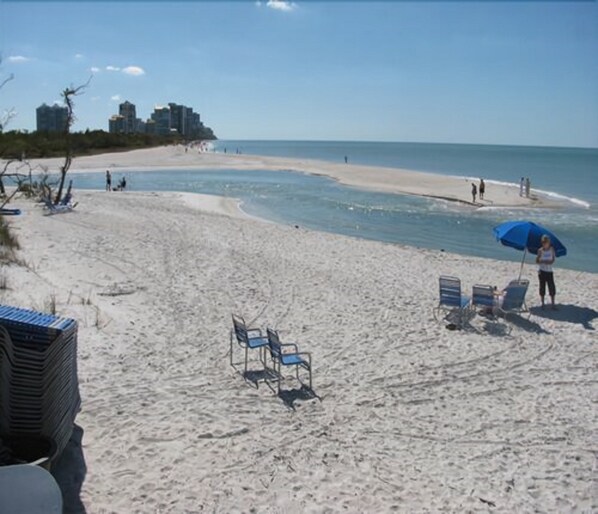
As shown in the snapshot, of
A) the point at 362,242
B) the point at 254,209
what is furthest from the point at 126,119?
the point at 362,242

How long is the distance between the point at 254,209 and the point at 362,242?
11.7 m

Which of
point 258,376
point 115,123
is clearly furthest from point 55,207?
point 115,123

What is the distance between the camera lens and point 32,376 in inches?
186

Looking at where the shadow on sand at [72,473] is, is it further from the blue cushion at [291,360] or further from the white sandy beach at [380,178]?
the white sandy beach at [380,178]

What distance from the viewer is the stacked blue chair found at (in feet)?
15.4

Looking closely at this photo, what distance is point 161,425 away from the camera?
597 centimetres

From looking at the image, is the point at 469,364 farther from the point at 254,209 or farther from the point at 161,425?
the point at 254,209

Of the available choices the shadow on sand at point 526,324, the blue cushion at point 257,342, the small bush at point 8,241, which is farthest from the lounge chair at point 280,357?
the small bush at point 8,241

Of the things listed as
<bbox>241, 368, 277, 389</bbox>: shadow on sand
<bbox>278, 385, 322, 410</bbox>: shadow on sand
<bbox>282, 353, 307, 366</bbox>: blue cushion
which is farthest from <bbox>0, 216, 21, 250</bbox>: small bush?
<bbox>278, 385, 322, 410</bbox>: shadow on sand

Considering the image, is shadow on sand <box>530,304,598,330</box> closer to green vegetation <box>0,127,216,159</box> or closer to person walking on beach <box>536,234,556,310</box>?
person walking on beach <box>536,234,556,310</box>

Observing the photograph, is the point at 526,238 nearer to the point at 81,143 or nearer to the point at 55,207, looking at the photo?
the point at 55,207

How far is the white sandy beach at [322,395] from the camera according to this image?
16.6 ft

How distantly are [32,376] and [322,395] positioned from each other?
3.46m

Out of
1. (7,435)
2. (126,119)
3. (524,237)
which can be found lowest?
(7,435)
